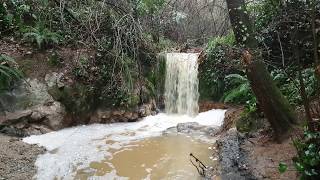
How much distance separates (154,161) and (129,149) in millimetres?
919

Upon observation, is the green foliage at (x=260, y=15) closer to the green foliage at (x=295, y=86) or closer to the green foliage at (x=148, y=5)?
the green foliage at (x=295, y=86)

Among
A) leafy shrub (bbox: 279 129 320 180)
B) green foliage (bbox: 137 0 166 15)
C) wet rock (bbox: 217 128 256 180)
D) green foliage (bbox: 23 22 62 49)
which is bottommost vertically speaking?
wet rock (bbox: 217 128 256 180)

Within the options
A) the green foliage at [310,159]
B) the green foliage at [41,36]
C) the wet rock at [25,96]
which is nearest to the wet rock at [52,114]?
the wet rock at [25,96]

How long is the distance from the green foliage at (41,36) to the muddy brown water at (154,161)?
3.83 metres

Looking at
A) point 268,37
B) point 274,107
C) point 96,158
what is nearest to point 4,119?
point 96,158

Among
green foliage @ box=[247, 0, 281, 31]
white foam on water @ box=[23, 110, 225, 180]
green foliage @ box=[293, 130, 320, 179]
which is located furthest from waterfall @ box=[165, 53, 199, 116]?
green foliage @ box=[293, 130, 320, 179]

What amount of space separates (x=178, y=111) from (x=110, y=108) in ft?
8.26

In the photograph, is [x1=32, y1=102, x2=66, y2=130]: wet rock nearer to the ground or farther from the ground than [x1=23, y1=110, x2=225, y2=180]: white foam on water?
farther from the ground

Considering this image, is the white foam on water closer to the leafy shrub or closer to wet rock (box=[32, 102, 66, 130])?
wet rock (box=[32, 102, 66, 130])

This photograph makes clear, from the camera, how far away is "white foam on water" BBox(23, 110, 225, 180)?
6703 millimetres

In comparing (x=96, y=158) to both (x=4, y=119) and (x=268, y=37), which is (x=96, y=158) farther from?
(x=268, y=37)

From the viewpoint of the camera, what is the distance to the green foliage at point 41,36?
9.65 m

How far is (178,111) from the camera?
11.7 m

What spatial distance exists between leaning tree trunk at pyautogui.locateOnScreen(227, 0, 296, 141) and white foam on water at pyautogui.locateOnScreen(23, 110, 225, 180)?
328 centimetres
